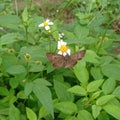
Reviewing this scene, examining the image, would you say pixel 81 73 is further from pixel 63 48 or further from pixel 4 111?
pixel 4 111

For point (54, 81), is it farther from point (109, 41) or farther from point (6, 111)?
point (109, 41)

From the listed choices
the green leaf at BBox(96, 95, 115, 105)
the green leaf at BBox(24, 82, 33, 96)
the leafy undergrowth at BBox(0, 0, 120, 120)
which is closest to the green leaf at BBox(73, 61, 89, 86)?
the leafy undergrowth at BBox(0, 0, 120, 120)

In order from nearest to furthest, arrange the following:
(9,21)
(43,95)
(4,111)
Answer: (43,95), (4,111), (9,21)

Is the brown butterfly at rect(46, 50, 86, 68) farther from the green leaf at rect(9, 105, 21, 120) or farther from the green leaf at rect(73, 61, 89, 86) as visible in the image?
the green leaf at rect(9, 105, 21, 120)

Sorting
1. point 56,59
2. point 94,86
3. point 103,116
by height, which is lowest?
point 103,116

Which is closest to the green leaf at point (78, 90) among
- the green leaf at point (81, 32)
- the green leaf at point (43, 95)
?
the green leaf at point (43, 95)

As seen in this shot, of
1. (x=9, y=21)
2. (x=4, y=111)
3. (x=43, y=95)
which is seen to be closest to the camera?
(x=43, y=95)

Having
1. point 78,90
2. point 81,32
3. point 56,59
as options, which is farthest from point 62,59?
point 81,32
